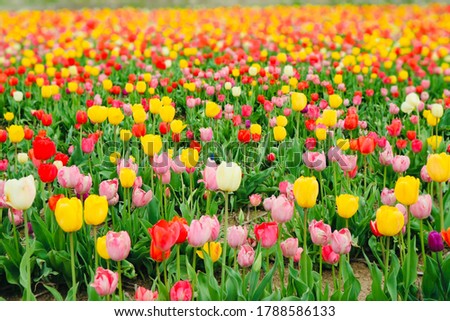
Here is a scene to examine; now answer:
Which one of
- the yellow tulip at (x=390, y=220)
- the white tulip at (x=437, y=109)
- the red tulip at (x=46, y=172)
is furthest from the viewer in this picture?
the white tulip at (x=437, y=109)

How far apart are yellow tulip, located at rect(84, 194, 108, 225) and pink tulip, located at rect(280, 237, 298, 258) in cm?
72

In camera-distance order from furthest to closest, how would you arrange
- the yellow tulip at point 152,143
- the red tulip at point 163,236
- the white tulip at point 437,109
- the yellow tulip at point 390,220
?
the white tulip at point 437,109, the yellow tulip at point 152,143, the yellow tulip at point 390,220, the red tulip at point 163,236

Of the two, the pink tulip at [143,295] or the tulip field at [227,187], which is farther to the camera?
the tulip field at [227,187]

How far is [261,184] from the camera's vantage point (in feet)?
12.3

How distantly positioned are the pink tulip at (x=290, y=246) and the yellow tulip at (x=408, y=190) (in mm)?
441

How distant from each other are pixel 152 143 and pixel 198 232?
105 cm

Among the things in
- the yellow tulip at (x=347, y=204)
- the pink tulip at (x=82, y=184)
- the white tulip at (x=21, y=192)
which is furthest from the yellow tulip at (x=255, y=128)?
the white tulip at (x=21, y=192)

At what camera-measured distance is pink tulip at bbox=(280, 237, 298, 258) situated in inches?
91.4

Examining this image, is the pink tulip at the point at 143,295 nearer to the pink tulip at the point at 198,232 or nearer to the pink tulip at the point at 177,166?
the pink tulip at the point at 198,232

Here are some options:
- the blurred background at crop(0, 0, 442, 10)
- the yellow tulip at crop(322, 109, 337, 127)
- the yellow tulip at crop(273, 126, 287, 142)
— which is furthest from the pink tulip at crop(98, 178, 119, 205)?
the blurred background at crop(0, 0, 442, 10)

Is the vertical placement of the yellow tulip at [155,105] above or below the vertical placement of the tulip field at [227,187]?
above

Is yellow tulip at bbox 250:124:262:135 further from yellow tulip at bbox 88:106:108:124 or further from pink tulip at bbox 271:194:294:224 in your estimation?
pink tulip at bbox 271:194:294:224

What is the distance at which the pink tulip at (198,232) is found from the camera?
211 centimetres
